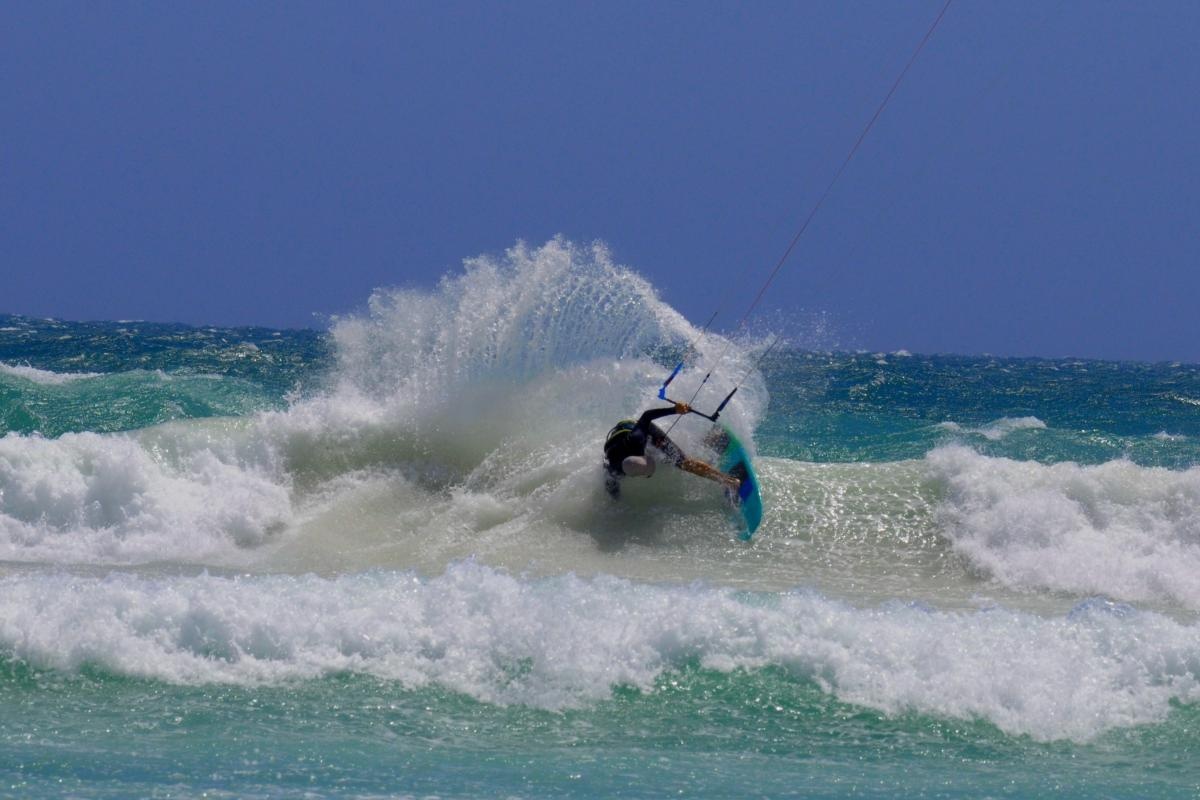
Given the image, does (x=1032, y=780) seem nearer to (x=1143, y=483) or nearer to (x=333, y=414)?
(x=1143, y=483)

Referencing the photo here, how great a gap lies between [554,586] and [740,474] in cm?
440

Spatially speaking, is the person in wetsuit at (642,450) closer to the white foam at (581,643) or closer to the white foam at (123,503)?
the white foam at (123,503)

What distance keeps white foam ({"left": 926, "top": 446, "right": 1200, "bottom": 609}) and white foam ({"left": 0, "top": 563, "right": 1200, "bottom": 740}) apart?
10.4ft

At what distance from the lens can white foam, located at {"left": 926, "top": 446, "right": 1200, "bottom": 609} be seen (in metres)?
10.8

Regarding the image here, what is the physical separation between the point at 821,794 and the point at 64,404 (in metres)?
13.8

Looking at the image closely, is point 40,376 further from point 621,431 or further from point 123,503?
point 621,431

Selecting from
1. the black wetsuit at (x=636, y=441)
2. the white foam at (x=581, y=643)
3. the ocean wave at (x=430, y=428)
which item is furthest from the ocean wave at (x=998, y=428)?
the white foam at (x=581, y=643)

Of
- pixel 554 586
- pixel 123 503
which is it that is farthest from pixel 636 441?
pixel 123 503

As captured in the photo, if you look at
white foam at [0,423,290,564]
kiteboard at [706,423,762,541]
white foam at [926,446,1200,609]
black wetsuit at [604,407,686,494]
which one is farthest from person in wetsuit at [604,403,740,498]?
white foam at [0,423,290,564]

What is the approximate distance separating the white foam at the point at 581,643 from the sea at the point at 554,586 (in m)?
0.02

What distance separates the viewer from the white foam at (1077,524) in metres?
10.8

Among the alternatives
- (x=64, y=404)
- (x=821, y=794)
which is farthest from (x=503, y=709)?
(x=64, y=404)

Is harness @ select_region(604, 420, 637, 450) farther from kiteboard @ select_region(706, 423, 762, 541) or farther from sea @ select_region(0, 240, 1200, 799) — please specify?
kiteboard @ select_region(706, 423, 762, 541)

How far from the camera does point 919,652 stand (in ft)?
23.7
